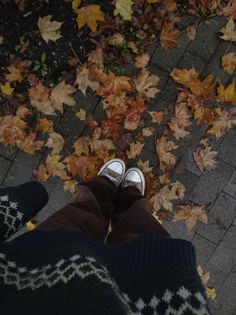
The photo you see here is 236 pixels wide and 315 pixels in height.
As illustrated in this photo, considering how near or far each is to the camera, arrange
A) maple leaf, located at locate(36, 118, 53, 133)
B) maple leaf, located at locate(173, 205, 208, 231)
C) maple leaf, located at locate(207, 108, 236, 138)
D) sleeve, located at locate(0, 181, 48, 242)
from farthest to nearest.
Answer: maple leaf, located at locate(173, 205, 208, 231)
maple leaf, located at locate(36, 118, 53, 133)
maple leaf, located at locate(207, 108, 236, 138)
sleeve, located at locate(0, 181, 48, 242)

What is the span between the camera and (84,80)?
3477 mm

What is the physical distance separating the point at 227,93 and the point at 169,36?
2.01ft

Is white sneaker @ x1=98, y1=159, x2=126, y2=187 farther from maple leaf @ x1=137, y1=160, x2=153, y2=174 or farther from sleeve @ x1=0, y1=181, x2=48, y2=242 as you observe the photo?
sleeve @ x1=0, y1=181, x2=48, y2=242

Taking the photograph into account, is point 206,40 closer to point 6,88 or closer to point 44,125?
point 44,125

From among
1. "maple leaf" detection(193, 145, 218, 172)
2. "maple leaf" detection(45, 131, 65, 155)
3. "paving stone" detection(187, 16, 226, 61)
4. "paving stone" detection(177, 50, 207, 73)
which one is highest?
"paving stone" detection(187, 16, 226, 61)

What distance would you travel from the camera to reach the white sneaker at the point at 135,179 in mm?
3523

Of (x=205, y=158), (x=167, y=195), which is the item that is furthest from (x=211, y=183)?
(x=167, y=195)

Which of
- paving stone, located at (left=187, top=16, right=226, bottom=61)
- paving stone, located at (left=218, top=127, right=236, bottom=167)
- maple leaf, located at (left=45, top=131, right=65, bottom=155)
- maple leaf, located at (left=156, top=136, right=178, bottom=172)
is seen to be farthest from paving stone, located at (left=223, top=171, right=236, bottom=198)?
maple leaf, located at (left=45, top=131, right=65, bottom=155)

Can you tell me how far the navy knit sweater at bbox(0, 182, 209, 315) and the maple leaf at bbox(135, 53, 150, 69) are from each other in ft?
5.13

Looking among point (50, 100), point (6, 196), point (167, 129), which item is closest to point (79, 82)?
point (50, 100)

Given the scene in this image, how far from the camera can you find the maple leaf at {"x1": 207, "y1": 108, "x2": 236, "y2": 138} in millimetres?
3479

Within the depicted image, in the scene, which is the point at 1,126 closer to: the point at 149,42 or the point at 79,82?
the point at 79,82

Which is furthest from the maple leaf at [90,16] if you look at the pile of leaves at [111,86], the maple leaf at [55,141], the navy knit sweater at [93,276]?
the navy knit sweater at [93,276]

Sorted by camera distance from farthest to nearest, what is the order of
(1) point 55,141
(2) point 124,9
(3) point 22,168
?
(3) point 22,168, (1) point 55,141, (2) point 124,9
